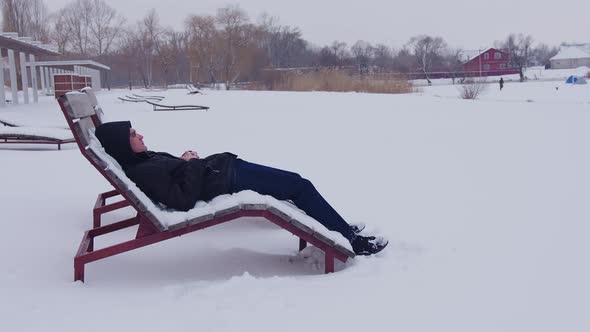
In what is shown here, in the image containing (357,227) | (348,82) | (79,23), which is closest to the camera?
(357,227)

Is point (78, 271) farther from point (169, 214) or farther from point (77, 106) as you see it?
point (77, 106)

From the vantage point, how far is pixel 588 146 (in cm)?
918

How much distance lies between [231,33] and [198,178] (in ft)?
210

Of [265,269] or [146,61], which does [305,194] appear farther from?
[146,61]

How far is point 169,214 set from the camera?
11.7 feet

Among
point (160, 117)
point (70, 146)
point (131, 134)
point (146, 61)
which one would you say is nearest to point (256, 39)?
point (146, 61)

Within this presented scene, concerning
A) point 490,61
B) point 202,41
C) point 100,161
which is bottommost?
point 100,161

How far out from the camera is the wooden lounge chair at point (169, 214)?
3.50 meters

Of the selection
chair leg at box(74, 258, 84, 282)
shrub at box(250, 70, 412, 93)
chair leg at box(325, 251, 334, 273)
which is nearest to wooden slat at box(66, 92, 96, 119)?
chair leg at box(74, 258, 84, 282)

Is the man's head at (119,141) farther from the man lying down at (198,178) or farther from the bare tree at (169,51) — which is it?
the bare tree at (169,51)

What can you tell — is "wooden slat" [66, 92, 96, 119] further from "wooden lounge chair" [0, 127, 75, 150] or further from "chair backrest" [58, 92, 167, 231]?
"wooden lounge chair" [0, 127, 75, 150]

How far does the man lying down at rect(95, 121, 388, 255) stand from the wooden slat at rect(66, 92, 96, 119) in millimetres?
154

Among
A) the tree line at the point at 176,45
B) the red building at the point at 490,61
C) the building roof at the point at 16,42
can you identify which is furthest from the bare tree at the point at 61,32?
the red building at the point at 490,61

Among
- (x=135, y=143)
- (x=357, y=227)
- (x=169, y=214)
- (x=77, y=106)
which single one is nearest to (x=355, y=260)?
(x=357, y=227)
